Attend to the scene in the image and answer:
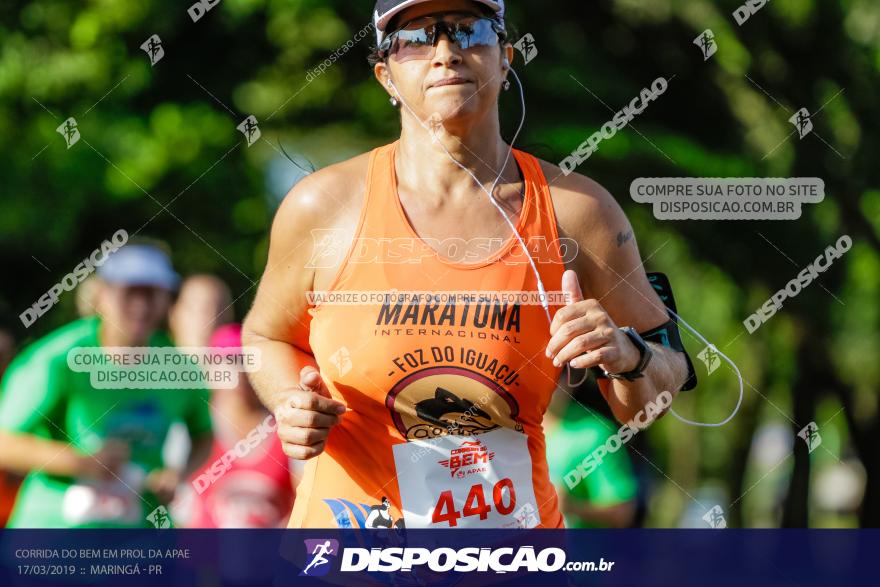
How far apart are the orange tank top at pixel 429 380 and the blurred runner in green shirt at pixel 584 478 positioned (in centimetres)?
123

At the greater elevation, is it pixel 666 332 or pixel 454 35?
pixel 454 35

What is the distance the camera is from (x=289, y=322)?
2656mm

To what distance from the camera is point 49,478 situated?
3555 millimetres

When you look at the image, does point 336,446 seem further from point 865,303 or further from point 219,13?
point 865,303

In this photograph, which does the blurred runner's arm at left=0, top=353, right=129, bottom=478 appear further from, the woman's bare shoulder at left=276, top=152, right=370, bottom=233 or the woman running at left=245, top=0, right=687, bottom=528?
the woman's bare shoulder at left=276, top=152, right=370, bottom=233

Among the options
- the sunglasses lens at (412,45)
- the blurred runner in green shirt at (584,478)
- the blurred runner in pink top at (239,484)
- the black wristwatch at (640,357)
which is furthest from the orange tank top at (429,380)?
the blurred runner in green shirt at (584,478)

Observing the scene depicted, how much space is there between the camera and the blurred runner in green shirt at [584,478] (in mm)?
3797

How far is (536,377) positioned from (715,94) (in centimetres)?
264

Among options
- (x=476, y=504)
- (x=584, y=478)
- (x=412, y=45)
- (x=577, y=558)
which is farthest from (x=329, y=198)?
(x=584, y=478)

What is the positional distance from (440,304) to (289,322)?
411mm

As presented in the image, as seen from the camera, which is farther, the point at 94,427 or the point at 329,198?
the point at 94,427

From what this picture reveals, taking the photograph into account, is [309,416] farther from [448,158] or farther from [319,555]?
[448,158]

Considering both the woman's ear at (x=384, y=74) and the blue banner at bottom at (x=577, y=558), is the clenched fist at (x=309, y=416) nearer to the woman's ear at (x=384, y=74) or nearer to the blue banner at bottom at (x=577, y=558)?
the woman's ear at (x=384, y=74)

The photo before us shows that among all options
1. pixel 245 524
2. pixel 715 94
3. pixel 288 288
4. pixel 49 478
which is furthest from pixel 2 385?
pixel 715 94
